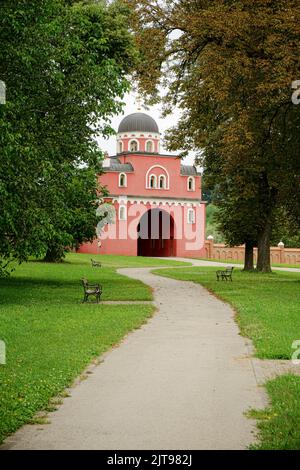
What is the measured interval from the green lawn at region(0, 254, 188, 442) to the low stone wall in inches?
1826

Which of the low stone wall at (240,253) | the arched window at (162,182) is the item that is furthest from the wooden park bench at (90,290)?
the arched window at (162,182)

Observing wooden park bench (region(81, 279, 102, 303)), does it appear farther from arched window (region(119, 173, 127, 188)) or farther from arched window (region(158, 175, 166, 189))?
arched window (region(158, 175, 166, 189))

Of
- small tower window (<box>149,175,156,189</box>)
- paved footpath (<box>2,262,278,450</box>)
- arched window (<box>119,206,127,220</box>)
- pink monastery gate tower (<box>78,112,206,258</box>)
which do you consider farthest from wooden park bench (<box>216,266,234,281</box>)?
small tower window (<box>149,175,156,189</box>)

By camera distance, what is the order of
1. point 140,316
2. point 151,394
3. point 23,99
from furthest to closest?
point 23,99, point 140,316, point 151,394

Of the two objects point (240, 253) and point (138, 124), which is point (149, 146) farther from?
point (240, 253)

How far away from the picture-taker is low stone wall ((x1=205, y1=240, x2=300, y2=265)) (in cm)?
7275

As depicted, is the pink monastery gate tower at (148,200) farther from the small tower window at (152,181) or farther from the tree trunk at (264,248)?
the tree trunk at (264,248)

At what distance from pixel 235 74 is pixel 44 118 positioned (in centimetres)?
748

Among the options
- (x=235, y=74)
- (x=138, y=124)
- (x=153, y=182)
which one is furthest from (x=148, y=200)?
(x=235, y=74)

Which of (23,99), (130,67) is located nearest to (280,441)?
(23,99)

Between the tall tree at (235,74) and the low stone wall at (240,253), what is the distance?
39.7 m

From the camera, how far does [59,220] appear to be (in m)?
22.0

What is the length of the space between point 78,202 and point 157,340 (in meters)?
13.9

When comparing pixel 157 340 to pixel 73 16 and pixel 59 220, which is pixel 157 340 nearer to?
pixel 59 220
